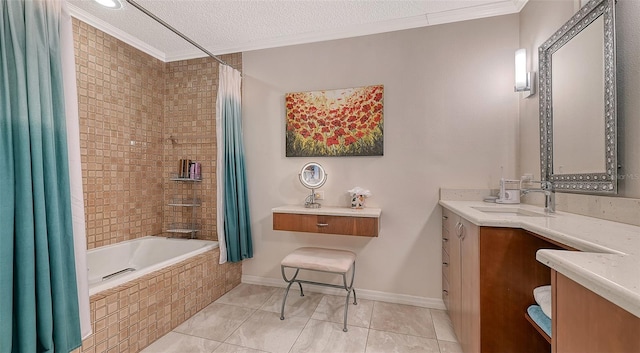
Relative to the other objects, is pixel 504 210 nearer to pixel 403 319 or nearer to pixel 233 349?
pixel 403 319

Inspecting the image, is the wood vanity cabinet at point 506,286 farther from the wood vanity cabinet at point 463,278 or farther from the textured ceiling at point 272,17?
the textured ceiling at point 272,17

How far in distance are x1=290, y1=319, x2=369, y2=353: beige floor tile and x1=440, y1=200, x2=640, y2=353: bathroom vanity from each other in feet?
2.11

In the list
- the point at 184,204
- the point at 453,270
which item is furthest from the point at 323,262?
the point at 184,204

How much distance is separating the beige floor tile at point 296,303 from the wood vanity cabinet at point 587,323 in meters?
1.66

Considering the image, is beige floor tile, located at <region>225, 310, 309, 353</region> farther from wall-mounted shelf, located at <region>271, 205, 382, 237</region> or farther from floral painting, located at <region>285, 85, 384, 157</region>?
floral painting, located at <region>285, 85, 384, 157</region>

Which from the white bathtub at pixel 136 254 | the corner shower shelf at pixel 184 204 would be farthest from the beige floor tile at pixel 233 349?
the corner shower shelf at pixel 184 204

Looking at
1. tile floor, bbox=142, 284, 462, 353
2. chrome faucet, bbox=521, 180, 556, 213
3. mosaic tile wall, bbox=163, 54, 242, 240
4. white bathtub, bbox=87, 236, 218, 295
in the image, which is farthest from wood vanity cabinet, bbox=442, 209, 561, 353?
mosaic tile wall, bbox=163, 54, 242, 240

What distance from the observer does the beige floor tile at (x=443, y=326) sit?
5.61 ft

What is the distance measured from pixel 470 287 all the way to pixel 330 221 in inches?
40.9

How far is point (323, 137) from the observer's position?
2.37 meters

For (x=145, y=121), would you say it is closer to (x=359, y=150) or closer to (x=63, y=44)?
(x=63, y=44)

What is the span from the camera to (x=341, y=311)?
6.72 feet

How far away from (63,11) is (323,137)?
1795 millimetres

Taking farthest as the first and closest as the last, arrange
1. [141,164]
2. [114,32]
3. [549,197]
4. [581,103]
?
1. [141,164]
2. [114,32]
3. [549,197]
4. [581,103]
